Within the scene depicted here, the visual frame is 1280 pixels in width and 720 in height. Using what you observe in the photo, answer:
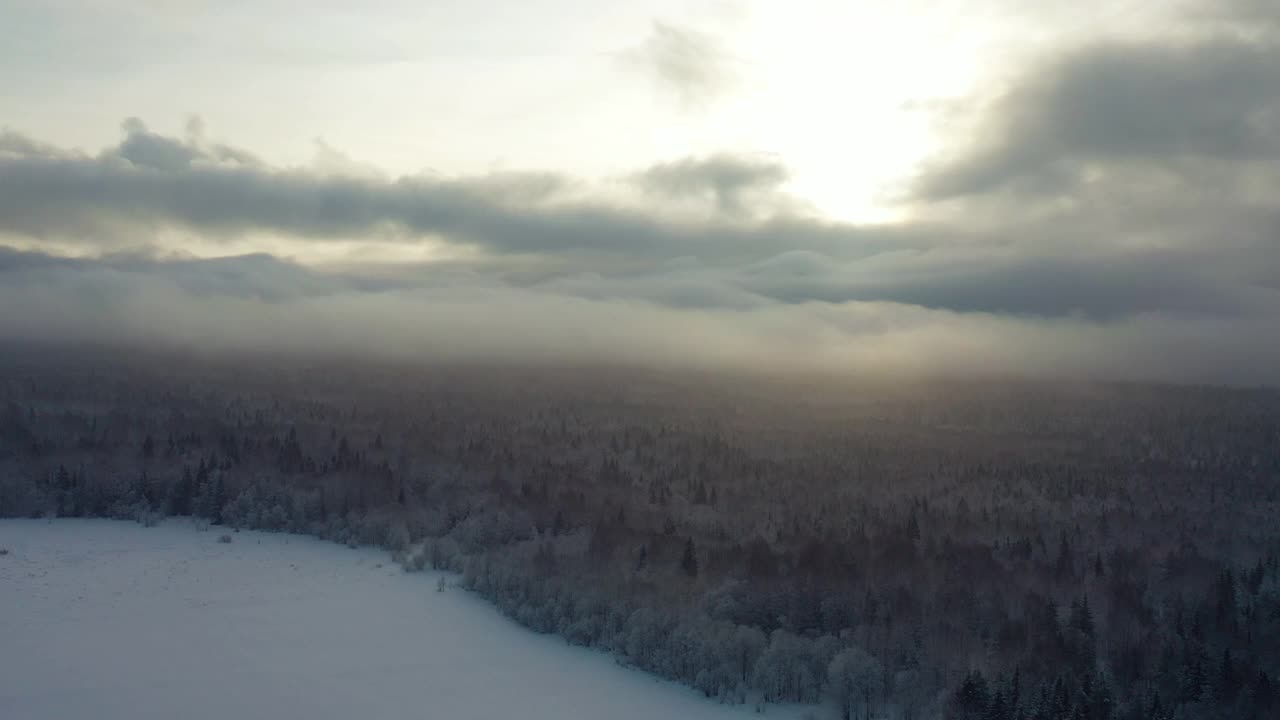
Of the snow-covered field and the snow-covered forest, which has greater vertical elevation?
the snow-covered forest

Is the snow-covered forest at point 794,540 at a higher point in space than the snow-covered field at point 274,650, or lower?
higher

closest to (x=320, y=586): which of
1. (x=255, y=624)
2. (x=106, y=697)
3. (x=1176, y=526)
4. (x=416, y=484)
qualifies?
(x=255, y=624)

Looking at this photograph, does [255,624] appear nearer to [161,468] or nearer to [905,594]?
[905,594]

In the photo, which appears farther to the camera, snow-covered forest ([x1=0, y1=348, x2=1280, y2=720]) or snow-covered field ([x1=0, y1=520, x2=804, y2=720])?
snow-covered forest ([x1=0, y1=348, x2=1280, y2=720])

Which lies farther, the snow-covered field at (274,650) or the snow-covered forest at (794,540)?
the snow-covered forest at (794,540)
